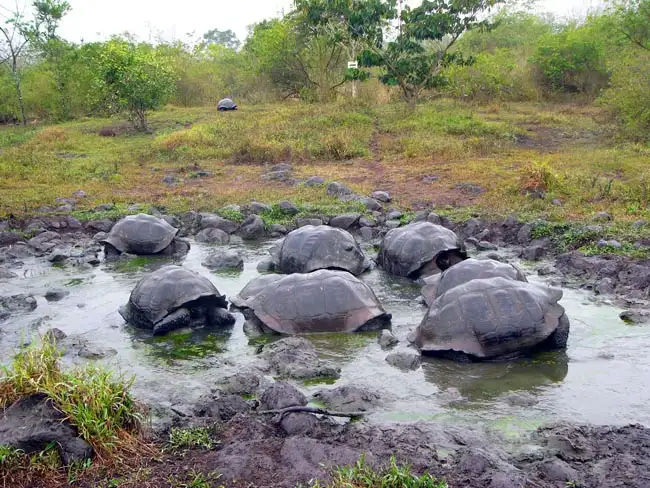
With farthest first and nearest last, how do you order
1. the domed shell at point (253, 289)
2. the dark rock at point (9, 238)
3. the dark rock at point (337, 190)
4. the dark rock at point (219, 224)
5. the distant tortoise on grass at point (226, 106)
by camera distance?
1. the distant tortoise on grass at point (226, 106)
2. the dark rock at point (337, 190)
3. the dark rock at point (219, 224)
4. the dark rock at point (9, 238)
5. the domed shell at point (253, 289)

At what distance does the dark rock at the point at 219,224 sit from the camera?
1030cm

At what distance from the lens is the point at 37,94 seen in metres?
25.7

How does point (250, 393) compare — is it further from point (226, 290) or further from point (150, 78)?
point (150, 78)

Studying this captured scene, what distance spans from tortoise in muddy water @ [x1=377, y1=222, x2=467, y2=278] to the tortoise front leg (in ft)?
9.01

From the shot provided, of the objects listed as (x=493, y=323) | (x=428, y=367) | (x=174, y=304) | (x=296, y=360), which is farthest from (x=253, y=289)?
(x=493, y=323)

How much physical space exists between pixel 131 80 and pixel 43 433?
16905mm

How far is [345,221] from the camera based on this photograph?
1008 cm

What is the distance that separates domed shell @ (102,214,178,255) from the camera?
9.06 metres

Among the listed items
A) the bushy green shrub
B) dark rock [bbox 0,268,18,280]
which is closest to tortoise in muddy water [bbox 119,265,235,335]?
dark rock [bbox 0,268,18,280]

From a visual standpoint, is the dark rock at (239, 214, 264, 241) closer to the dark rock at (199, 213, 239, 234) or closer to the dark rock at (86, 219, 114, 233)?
the dark rock at (199, 213, 239, 234)

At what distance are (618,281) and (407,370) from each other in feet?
10.6

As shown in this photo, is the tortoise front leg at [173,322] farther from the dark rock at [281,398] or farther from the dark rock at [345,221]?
the dark rock at [345,221]

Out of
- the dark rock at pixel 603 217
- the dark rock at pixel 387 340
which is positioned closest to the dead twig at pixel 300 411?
the dark rock at pixel 387 340

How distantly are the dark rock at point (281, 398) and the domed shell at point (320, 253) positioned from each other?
304 cm
